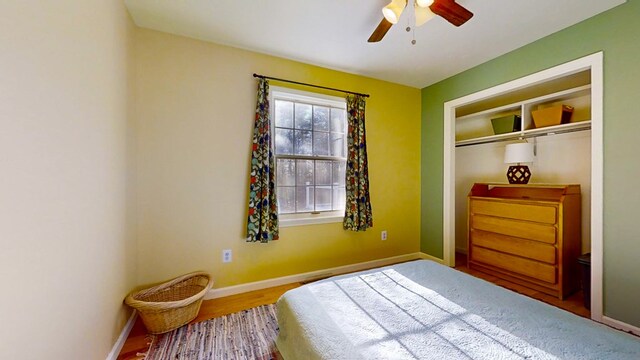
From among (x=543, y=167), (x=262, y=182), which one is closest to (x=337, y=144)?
(x=262, y=182)

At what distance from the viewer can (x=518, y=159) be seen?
2639 millimetres

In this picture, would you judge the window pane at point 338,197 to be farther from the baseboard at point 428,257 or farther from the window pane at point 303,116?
the baseboard at point 428,257

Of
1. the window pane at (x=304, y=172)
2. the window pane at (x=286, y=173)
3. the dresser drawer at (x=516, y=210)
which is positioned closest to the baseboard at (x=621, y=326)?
the dresser drawer at (x=516, y=210)

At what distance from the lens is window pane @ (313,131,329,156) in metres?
2.77

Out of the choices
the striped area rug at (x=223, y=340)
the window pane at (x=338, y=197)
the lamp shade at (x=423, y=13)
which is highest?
the lamp shade at (x=423, y=13)

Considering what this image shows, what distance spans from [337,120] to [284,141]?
0.74 metres

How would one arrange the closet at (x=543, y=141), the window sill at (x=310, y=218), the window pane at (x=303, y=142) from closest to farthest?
the closet at (x=543, y=141) < the window sill at (x=310, y=218) < the window pane at (x=303, y=142)

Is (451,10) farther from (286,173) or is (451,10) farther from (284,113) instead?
(286,173)

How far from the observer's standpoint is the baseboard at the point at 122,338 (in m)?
1.47

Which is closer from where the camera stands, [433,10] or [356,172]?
[433,10]

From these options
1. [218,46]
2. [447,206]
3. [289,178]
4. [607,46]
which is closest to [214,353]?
[289,178]

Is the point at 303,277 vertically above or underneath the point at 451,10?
underneath

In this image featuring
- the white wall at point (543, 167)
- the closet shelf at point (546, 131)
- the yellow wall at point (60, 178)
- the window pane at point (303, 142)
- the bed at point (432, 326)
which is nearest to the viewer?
the yellow wall at point (60, 178)

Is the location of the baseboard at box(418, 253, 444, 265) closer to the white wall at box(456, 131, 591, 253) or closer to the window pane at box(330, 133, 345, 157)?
the white wall at box(456, 131, 591, 253)
